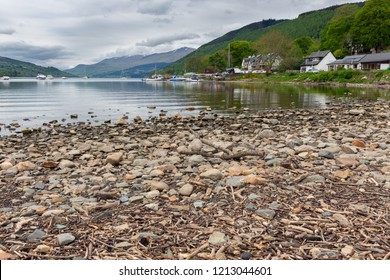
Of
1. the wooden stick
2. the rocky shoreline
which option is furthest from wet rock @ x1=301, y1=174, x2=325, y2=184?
the wooden stick

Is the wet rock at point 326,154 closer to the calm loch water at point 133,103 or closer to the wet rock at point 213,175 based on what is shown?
the wet rock at point 213,175

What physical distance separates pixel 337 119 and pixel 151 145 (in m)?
12.7

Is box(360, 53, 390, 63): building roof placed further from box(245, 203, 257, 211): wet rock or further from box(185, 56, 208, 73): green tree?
box(185, 56, 208, 73): green tree

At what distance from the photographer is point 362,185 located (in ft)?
21.8

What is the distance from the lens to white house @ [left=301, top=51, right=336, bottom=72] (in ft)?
346

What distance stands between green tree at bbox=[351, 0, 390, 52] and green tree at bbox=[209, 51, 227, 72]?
70.4 meters

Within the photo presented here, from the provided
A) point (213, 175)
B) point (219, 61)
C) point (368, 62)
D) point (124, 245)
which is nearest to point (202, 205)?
point (213, 175)

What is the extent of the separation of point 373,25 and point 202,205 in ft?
364

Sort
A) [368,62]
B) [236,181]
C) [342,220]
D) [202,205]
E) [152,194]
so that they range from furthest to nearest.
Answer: [368,62]
[236,181]
[152,194]
[202,205]
[342,220]

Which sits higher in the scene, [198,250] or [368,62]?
[368,62]

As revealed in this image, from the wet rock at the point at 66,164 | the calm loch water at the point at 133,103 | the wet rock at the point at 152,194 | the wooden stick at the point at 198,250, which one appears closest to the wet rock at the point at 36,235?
the wet rock at the point at 152,194

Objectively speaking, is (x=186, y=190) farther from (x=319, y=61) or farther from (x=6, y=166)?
(x=319, y=61)

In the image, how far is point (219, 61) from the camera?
541 ft

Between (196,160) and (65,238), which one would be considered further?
(196,160)
